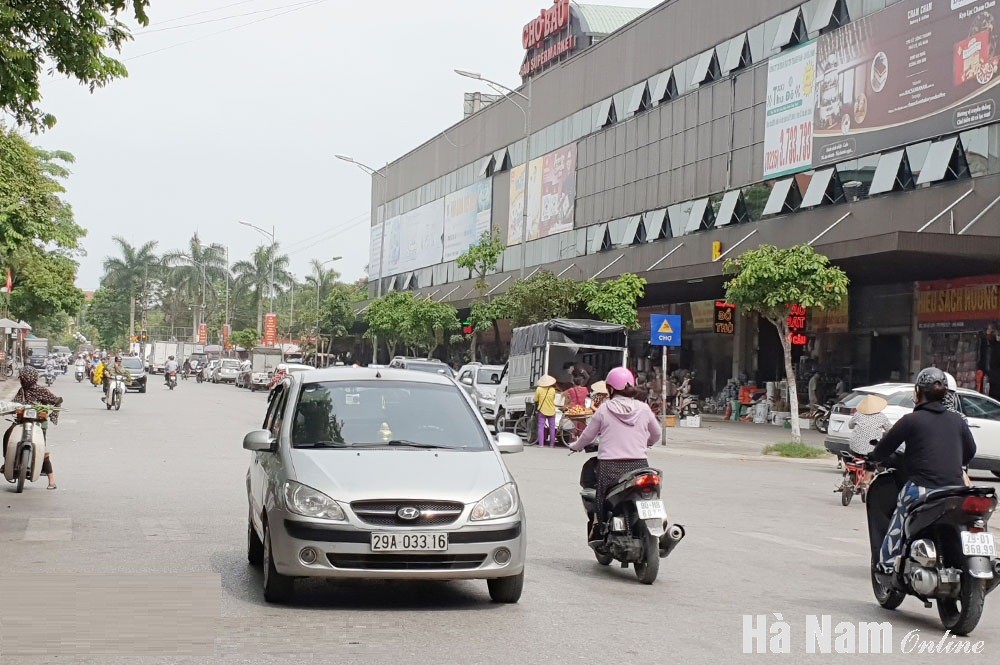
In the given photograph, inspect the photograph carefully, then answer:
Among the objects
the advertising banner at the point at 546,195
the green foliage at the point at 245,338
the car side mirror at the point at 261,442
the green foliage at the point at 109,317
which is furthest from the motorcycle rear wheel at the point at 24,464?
the green foliage at the point at 109,317

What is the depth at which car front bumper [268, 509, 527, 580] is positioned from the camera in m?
→ 7.45

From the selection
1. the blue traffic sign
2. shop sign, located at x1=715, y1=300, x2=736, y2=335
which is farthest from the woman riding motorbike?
shop sign, located at x1=715, y1=300, x2=736, y2=335

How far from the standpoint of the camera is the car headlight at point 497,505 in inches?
303

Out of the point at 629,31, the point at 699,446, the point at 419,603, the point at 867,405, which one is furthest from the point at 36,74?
the point at 629,31

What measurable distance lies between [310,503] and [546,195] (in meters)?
53.5

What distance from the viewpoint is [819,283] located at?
87.5ft

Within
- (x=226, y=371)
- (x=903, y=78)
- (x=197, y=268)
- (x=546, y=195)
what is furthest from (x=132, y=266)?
(x=903, y=78)

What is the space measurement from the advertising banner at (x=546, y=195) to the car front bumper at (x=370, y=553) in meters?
48.8

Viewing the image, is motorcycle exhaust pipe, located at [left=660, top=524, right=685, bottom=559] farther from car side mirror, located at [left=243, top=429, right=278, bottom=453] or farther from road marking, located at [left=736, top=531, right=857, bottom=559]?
road marking, located at [left=736, top=531, right=857, bottom=559]

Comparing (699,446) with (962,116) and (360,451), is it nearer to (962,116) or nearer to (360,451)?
(962,116)

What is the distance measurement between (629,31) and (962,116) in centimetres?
2300

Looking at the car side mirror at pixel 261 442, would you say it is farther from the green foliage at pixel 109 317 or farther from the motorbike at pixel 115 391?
the green foliage at pixel 109 317

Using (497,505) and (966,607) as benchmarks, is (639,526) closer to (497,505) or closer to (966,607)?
(497,505)

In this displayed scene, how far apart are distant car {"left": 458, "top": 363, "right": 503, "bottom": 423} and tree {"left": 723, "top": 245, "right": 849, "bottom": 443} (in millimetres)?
10182
